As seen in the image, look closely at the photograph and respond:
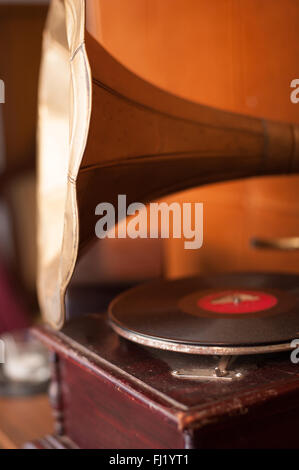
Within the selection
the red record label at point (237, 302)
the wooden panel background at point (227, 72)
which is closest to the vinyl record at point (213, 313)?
the red record label at point (237, 302)

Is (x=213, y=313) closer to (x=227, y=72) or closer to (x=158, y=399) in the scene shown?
(x=158, y=399)

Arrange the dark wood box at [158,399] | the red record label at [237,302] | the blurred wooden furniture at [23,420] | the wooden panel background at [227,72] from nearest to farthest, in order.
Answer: the dark wood box at [158,399] < the red record label at [237,302] < the blurred wooden furniture at [23,420] < the wooden panel background at [227,72]

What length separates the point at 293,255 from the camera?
1543 millimetres

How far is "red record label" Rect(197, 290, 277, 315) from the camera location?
106 cm

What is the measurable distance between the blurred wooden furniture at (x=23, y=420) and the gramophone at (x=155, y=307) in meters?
0.12

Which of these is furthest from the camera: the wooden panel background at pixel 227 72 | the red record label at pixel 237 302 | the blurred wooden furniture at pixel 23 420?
the wooden panel background at pixel 227 72

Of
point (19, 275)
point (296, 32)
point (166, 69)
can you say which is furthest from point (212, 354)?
point (19, 275)

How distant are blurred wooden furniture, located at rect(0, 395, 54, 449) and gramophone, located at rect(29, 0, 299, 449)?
12 cm

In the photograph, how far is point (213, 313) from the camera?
41.2 inches

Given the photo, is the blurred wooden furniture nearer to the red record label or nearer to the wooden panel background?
the red record label

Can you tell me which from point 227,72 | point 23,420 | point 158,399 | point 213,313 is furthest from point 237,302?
point 227,72

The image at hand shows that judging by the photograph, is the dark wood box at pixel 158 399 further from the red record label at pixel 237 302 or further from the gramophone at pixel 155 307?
the red record label at pixel 237 302

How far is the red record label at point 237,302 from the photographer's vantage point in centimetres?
106

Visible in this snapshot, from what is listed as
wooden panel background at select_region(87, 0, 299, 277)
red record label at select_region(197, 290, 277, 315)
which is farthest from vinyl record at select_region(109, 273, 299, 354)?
wooden panel background at select_region(87, 0, 299, 277)
